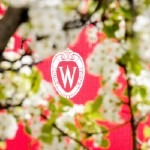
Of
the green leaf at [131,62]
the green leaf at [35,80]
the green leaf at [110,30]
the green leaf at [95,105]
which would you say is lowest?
the green leaf at [95,105]

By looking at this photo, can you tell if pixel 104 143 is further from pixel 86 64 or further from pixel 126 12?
Answer: pixel 126 12

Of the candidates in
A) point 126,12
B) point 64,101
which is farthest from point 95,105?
point 126,12

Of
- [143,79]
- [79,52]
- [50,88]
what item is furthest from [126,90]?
[79,52]

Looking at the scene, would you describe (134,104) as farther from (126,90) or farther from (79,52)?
(79,52)

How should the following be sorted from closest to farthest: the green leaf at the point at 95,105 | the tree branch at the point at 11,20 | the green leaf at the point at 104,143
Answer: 1. the tree branch at the point at 11,20
2. the green leaf at the point at 95,105
3. the green leaf at the point at 104,143

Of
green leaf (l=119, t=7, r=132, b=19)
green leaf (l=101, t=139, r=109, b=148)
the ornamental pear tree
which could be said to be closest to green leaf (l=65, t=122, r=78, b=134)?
the ornamental pear tree

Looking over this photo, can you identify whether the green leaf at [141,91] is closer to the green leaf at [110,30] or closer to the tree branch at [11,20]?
the green leaf at [110,30]

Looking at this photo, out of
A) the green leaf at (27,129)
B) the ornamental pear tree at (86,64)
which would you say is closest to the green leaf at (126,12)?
the ornamental pear tree at (86,64)

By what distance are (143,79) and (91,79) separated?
1.74m

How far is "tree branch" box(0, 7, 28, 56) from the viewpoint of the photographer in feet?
1.93

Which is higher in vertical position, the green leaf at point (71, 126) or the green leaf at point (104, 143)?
the green leaf at point (71, 126)

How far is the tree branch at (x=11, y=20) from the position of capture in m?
0.59

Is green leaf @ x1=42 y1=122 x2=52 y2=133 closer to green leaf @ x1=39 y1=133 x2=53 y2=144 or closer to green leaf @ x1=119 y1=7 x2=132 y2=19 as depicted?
green leaf @ x1=39 y1=133 x2=53 y2=144

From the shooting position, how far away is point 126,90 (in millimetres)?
791
